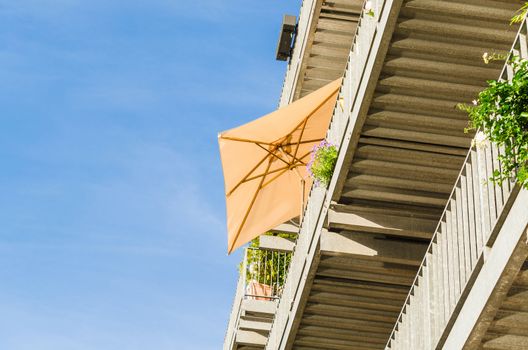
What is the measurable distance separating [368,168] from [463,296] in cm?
381

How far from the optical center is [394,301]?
515 inches

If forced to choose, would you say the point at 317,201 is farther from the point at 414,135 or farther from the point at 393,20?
the point at 393,20

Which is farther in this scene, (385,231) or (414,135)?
(385,231)

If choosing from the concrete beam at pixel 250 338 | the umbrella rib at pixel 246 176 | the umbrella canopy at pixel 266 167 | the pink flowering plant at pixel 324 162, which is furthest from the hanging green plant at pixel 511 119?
the concrete beam at pixel 250 338

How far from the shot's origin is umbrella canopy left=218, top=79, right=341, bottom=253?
1495cm

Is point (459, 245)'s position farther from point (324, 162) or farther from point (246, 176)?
point (246, 176)

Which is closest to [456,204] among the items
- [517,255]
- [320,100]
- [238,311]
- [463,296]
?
[463,296]

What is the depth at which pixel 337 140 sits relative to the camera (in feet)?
38.0

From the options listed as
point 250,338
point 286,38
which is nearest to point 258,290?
point 250,338

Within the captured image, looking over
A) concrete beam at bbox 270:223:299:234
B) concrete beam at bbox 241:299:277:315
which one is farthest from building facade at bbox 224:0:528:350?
concrete beam at bbox 270:223:299:234

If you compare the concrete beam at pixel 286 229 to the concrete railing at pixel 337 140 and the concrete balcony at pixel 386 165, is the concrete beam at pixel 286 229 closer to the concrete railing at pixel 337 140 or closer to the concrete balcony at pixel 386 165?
the concrete railing at pixel 337 140

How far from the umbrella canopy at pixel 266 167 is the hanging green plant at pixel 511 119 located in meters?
8.08

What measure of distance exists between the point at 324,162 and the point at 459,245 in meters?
3.77

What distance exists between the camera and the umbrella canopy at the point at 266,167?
15.0 metres
